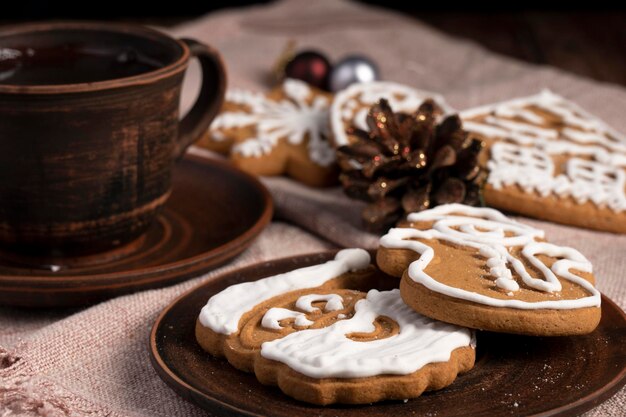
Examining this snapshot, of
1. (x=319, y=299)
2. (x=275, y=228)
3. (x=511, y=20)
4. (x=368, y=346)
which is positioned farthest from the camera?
(x=511, y=20)

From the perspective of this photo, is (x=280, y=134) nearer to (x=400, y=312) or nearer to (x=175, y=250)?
(x=175, y=250)

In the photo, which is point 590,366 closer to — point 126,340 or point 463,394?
point 463,394

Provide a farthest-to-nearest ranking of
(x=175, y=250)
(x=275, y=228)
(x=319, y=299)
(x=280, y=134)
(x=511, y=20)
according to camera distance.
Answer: (x=511, y=20) < (x=280, y=134) < (x=275, y=228) < (x=175, y=250) < (x=319, y=299)

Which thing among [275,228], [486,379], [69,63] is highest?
[69,63]

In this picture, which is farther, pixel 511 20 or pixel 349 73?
pixel 511 20

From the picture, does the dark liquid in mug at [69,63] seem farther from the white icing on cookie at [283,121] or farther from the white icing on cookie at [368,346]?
the white icing on cookie at [368,346]

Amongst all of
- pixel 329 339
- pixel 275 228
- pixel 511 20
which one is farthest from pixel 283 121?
pixel 511 20

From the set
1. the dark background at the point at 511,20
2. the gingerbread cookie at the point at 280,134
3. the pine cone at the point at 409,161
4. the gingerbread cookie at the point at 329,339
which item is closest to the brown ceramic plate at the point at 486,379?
the gingerbread cookie at the point at 329,339

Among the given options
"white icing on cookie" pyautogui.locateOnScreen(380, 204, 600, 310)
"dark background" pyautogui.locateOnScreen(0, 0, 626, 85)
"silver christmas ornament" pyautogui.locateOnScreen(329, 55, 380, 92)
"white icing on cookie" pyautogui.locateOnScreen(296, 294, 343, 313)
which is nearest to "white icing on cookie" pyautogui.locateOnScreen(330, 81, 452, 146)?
"silver christmas ornament" pyautogui.locateOnScreen(329, 55, 380, 92)
